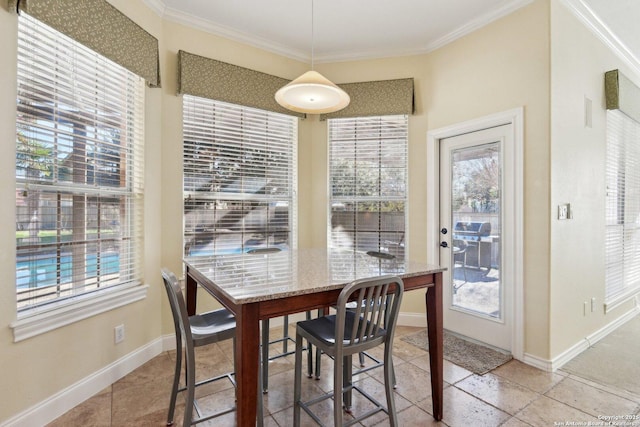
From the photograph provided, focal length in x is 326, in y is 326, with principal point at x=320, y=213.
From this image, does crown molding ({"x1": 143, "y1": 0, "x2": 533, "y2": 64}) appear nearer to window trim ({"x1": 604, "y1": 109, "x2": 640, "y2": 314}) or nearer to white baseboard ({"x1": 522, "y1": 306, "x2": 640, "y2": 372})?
window trim ({"x1": 604, "y1": 109, "x2": 640, "y2": 314})

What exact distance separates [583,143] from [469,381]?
7.36ft

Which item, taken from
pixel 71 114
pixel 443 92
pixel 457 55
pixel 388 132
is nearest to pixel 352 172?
pixel 388 132

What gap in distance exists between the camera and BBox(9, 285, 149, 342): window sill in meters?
1.79

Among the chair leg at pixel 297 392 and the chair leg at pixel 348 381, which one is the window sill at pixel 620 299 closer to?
the chair leg at pixel 348 381

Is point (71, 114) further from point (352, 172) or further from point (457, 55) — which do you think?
point (457, 55)

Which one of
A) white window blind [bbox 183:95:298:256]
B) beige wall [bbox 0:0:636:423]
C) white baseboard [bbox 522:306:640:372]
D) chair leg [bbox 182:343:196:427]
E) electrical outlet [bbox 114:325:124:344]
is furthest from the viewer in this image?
white window blind [bbox 183:95:298:256]

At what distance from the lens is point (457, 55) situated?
3176 mm

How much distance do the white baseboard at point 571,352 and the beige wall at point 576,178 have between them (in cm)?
4

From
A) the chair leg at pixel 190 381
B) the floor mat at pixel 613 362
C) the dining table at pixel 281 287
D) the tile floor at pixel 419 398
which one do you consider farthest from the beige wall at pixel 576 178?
the chair leg at pixel 190 381

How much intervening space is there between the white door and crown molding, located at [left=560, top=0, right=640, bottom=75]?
109 centimetres

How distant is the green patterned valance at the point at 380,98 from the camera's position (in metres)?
3.44

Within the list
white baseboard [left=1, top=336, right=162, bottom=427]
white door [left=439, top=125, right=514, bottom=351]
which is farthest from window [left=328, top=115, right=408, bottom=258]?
white baseboard [left=1, top=336, right=162, bottom=427]

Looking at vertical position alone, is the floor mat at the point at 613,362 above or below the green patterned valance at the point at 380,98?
below

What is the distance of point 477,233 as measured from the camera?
10.1ft
